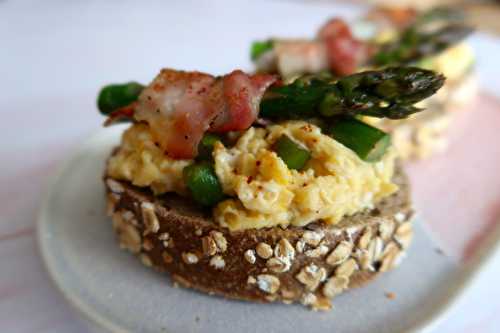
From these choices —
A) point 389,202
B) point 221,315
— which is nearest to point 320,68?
point 389,202

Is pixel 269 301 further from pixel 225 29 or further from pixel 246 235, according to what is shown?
pixel 225 29

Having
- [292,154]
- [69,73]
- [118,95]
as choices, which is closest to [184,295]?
[292,154]

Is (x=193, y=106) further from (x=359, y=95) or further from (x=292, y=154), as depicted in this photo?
(x=359, y=95)

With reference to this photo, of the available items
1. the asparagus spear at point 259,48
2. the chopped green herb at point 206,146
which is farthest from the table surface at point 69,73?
the asparagus spear at point 259,48

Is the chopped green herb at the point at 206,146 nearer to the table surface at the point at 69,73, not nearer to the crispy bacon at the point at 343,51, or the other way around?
the table surface at the point at 69,73

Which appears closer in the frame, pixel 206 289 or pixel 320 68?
pixel 206 289

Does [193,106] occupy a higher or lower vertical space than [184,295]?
higher
